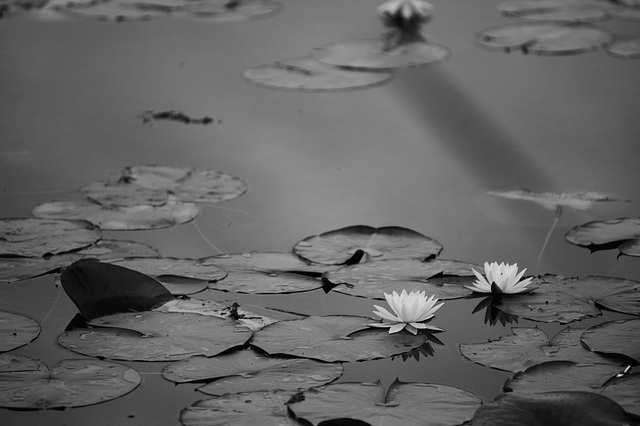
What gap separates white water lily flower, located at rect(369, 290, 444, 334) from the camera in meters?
1.89

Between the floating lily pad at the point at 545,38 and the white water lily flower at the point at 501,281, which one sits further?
the floating lily pad at the point at 545,38

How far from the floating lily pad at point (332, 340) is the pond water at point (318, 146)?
32mm

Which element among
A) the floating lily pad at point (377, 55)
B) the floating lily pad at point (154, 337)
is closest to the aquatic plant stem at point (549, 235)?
the floating lily pad at point (154, 337)

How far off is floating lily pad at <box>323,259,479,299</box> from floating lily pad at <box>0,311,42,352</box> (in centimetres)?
62

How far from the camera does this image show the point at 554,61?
365 centimetres

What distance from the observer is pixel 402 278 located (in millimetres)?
2104

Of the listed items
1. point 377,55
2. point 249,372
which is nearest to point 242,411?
point 249,372

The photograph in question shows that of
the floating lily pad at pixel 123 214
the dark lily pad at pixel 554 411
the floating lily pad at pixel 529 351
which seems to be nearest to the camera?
the dark lily pad at pixel 554 411

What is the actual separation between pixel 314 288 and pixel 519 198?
75 centimetres

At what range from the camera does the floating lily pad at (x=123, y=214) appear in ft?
7.91

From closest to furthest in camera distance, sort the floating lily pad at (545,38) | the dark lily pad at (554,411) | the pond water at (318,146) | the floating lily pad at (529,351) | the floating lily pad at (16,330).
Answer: the dark lily pad at (554,411), the floating lily pad at (529,351), the floating lily pad at (16,330), the pond water at (318,146), the floating lily pad at (545,38)

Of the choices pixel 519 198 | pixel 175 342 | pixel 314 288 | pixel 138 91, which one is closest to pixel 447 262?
pixel 314 288

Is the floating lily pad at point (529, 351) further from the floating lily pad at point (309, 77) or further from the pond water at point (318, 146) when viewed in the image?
the floating lily pad at point (309, 77)

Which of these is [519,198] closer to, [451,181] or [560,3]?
[451,181]
